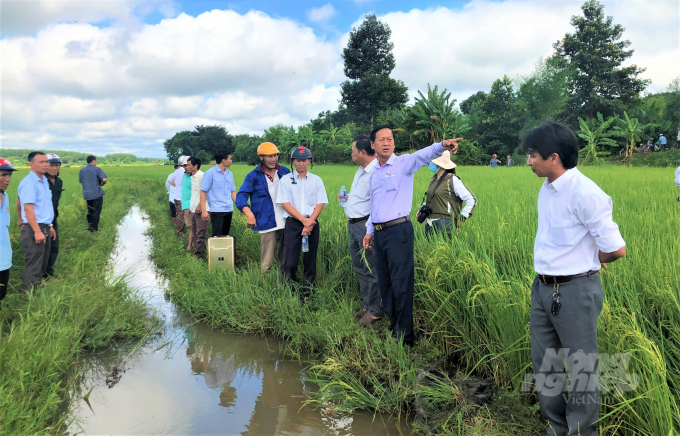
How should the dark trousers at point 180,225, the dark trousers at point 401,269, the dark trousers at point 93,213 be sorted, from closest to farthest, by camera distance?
the dark trousers at point 401,269 < the dark trousers at point 180,225 < the dark trousers at point 93,213

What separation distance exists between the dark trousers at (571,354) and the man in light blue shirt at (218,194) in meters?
5.21

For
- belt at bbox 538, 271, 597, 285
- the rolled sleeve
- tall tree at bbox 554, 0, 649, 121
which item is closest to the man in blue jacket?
belt at bbox 538, 271, 597, 285

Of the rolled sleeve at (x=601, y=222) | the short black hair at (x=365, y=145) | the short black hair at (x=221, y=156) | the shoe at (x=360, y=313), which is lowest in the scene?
the shoe at (x=360, y=313)

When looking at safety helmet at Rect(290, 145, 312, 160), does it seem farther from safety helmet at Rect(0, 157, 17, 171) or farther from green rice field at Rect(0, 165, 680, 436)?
safety helmet at Rect(0, 157, 17, 171)

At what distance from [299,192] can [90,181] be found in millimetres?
6709

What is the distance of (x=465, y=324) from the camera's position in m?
3.24

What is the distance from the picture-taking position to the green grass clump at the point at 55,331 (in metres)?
2.63

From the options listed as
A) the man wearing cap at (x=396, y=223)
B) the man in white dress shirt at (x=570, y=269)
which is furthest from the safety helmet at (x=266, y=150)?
the man in white dress shirt at (x=570, y=269)

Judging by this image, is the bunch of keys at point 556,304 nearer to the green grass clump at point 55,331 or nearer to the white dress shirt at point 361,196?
the white dress shirt at point 361,196

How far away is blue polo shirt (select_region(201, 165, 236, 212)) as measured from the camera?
643cm

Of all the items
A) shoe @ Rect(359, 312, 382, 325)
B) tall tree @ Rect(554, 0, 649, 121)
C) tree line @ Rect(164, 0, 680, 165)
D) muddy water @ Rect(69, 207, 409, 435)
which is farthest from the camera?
tall tree @ Rect(554, 0, 649, 121)

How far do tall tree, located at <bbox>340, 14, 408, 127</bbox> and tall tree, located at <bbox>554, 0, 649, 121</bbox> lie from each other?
1446 cm

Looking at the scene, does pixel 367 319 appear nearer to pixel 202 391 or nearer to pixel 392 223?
pixel 392 223

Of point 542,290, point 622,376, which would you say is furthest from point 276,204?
point 622,376
